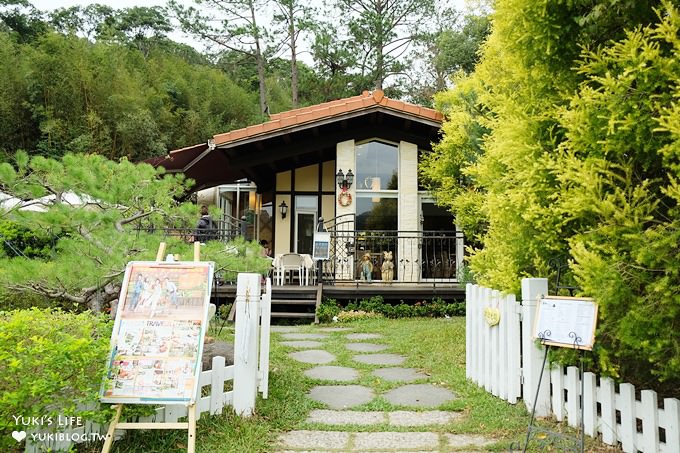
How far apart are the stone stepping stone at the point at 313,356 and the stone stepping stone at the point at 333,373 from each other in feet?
0.97

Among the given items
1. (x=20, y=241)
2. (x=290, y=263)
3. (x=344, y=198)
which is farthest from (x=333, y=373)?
(x=20, y=241)

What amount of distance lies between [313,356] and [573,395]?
290cm

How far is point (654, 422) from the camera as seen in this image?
8.03 feet

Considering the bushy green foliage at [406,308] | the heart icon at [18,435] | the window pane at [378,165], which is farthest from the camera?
the window pane at [378,165]

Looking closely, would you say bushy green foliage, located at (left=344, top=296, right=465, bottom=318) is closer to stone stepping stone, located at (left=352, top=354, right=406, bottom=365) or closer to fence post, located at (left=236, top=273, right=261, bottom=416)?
stone stepping stone, located at (left=352, top=354, right=406, bottom=365)

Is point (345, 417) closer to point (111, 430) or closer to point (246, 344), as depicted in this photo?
point (246, 344)

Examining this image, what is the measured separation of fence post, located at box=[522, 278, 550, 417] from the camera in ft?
10.7

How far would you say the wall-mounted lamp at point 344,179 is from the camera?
1012 centimetres

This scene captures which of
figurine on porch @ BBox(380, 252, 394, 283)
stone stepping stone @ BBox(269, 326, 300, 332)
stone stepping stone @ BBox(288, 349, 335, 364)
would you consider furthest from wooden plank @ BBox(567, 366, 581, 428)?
figurine on porch @ BBox(380, 252, 394, 283)

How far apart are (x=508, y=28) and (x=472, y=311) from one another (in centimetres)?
235

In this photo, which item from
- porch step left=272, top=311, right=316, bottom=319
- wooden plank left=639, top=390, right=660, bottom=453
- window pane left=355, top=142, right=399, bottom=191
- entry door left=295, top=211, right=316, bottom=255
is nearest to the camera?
wooden plank left=639, top=390, right=660, bottom=453

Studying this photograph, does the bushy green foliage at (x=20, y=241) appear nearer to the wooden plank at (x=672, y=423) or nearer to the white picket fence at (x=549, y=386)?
the white picket fence at (x=549, y=386)

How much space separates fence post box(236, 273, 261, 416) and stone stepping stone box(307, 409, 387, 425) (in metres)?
0.47

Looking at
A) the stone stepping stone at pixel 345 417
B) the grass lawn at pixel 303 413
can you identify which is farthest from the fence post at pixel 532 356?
A: the stone stepping stone at pixel 345 417
